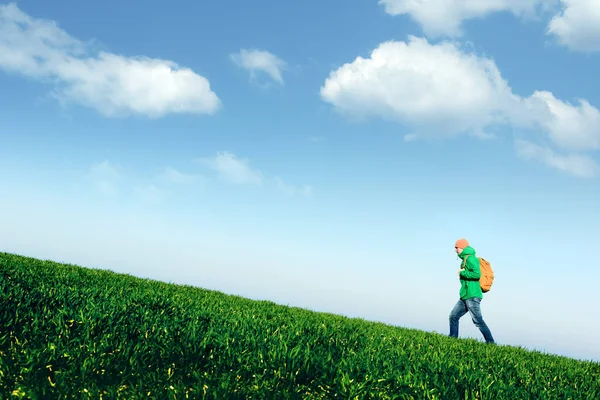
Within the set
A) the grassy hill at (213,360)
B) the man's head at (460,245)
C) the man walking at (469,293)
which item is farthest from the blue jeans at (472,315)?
the grassy hill at (213,360)

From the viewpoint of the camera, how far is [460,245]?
1275 centimetres

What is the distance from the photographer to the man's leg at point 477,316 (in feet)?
39.7

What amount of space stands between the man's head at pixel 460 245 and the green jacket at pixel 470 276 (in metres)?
0.18

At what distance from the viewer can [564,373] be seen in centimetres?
801

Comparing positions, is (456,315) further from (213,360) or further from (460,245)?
(213,360)

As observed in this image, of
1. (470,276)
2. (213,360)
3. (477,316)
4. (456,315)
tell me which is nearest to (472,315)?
(477,316)

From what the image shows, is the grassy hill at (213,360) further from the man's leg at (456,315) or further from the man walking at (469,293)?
the man's leg at (456,315)

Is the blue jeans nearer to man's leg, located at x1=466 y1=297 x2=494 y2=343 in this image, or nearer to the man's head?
man's leg, located at x1=466 y1=297 x2=494 y2=343

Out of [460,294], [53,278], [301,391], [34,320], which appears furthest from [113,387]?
[460,294]

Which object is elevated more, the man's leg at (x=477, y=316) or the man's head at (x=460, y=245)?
the man's head at (x=460, y=245)

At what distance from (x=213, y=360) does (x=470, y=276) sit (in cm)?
833

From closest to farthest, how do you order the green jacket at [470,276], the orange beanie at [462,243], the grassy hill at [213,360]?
the grassy hill at [213,360]
the green jacket at [470,276]
the orange beanie at [462,243]

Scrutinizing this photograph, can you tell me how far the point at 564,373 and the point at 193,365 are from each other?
608 cm

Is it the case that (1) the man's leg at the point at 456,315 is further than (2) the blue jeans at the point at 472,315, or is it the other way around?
(1) the man's leg at the point at 456,315
